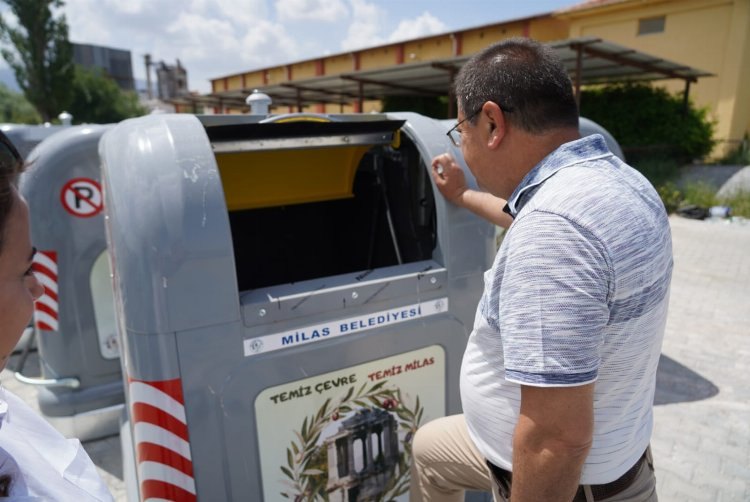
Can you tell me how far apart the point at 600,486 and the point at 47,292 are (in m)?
3.14

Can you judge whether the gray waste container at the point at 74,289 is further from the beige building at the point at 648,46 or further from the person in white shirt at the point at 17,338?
the beige building at the point at 648,46

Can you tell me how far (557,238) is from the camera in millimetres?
988

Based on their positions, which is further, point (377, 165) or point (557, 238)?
point (377, 165)

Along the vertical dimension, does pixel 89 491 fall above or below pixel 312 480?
above

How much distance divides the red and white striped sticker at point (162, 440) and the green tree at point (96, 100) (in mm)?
32485

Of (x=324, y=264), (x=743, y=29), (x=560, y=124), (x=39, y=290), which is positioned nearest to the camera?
(x=39, y=290)

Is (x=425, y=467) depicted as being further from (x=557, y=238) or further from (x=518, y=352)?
(x=557, y=238)

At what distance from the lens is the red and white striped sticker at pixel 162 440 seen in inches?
58.8

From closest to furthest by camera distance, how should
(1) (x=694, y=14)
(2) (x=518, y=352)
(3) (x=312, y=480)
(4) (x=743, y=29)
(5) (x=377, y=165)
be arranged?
(2) (x=518, y=352) → (3) (x=312, y=480) → (5) (x=377, y=165) → (4) (x=743, y=29) → (1) (x=694, y=14)

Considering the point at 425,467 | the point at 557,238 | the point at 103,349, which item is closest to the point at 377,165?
the point at 425,467

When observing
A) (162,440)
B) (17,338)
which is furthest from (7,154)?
(162,440)

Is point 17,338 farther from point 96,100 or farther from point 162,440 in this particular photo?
point 96,100

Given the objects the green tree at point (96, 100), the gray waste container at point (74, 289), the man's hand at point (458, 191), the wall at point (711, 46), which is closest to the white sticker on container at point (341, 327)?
the man's hand at point (458, 191)

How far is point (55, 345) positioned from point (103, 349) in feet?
0.87
